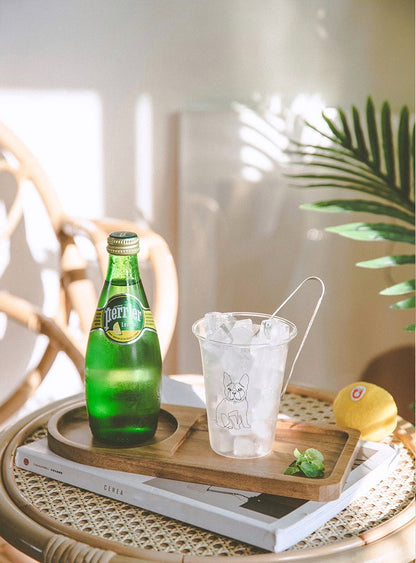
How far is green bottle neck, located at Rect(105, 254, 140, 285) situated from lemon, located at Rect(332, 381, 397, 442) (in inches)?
13.9

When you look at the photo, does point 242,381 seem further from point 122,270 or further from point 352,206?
point 352,206

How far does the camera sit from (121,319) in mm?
868

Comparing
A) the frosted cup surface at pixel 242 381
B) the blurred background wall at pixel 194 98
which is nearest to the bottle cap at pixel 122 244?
the frosted cup surface at pixel 242 381

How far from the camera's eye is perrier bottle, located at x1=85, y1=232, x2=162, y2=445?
87cm

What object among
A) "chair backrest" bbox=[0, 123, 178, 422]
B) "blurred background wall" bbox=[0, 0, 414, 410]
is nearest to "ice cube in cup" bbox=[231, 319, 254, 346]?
"chair backrest" bbox=[0, 123, 178, 422]

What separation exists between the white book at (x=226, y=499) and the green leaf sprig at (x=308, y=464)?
0.11ft

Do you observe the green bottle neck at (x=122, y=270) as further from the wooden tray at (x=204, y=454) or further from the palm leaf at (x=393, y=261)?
the palm leaf at (x=393, y=261)

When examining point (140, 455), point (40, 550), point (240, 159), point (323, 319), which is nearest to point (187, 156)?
point (240, 159)

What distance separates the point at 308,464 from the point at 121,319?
27 centimetres

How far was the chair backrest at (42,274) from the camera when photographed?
5.00 feet

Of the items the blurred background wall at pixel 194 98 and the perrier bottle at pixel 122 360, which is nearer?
the perrier bottle at pixel 122 360

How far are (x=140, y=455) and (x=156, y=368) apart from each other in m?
0.11

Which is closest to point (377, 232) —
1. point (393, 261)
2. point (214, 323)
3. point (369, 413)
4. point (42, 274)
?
point (393, 261)

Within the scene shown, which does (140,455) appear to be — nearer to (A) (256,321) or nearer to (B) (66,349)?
(A) (256,321)
